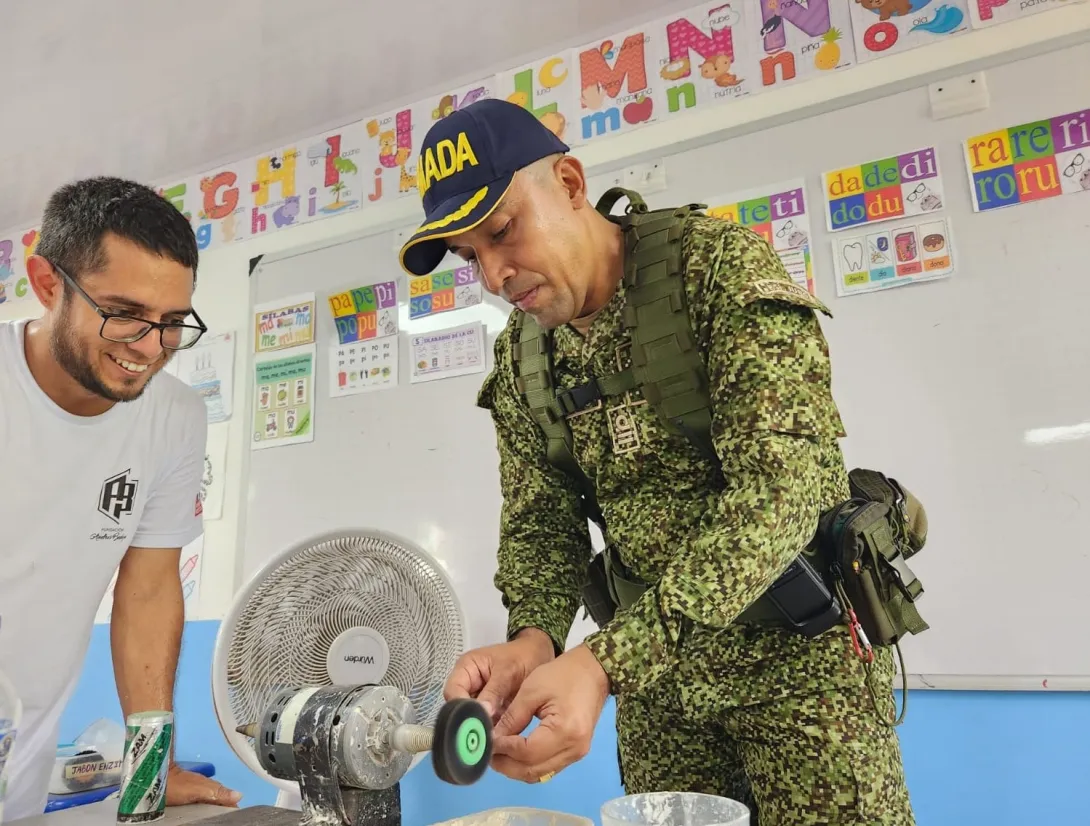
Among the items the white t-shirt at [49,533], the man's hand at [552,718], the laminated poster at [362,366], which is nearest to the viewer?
the man's hand at [552,718]

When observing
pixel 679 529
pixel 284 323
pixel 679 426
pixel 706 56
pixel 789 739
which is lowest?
pixel 789 739

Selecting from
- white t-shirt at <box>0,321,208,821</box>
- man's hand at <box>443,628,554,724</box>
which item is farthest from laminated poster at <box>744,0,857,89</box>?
white t-shirt at <box>0,321,208,821</box>

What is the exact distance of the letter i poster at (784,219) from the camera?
1.65m

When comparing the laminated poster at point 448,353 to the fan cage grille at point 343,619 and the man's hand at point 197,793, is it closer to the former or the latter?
the fan cage grille at point 343,619

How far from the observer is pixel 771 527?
0.70 m

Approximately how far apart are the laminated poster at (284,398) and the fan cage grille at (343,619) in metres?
1.10

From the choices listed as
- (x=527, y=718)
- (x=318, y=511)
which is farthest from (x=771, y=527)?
(x=318, y=511)

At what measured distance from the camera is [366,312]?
88.0 inches

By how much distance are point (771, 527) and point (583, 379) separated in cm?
36

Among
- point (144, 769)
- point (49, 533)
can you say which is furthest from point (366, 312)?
point (144, 769)

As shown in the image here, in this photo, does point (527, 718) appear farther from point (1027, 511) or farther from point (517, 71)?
point (517, 71)

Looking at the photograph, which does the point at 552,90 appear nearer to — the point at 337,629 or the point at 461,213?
the point at 461,213

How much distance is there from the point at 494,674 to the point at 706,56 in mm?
1658

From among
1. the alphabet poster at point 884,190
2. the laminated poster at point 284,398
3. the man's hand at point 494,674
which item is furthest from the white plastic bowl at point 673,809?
the laminated poster at point 284,398
